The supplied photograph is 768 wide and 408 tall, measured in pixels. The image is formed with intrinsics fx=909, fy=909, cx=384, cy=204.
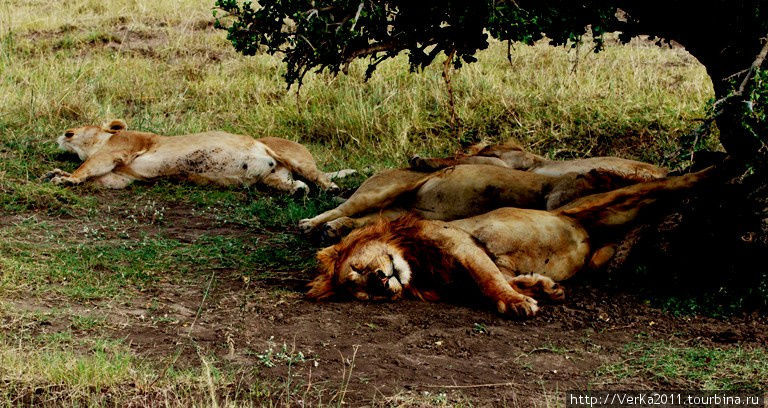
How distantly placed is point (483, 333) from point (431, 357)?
18.6 inches

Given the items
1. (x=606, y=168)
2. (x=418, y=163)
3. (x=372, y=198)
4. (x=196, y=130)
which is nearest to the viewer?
(x=606, y=168)

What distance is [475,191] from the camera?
259 inches

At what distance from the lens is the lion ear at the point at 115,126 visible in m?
8.92

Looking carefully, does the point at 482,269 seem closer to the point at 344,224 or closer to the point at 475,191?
the point at 475,191

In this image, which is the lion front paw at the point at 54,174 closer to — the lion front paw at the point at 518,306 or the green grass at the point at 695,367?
the lion front paw at the point at 518,306

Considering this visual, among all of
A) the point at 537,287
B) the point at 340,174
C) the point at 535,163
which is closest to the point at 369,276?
the point at 537,287

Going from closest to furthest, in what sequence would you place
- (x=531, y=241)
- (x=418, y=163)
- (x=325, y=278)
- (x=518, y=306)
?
(x=518, y=306) → (x=325, y=278) → (x=531, y=241) → (x=418, y=163)

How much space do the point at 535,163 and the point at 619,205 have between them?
136 cm

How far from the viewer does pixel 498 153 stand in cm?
742

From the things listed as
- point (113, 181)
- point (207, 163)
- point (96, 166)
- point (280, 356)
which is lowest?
point (113, 181)

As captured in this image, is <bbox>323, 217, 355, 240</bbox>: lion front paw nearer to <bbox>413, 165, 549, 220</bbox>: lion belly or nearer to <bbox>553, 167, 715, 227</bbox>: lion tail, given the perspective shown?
<bbox>413, 165, 549, 220</bbox>: lion belly

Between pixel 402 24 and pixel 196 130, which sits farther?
pixel 196 130

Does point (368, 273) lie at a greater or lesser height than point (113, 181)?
greater

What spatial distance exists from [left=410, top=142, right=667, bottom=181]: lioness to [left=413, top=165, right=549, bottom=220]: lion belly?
20 cm
